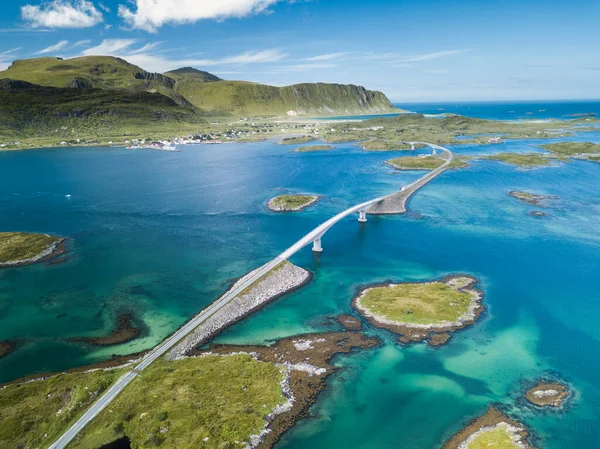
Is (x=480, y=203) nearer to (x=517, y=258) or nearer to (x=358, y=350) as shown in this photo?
(x=517, y=258)

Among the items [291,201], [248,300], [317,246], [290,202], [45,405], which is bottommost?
[45,405]

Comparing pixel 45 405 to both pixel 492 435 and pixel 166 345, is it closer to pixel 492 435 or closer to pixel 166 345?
pixel 166 345

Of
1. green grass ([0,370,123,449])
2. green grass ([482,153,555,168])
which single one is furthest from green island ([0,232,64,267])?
green grass ([482,153,555,168])

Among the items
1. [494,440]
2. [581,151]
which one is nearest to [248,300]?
[494,440]

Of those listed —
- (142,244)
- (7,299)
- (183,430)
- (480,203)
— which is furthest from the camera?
(480,203)

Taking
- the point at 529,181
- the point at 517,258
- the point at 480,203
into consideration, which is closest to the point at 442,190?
the point at 480,203

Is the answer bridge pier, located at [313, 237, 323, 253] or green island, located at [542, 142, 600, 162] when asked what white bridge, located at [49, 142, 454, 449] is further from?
green island, located at [542, 142, 600, 162]

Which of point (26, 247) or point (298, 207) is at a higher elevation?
point (298, 207)
